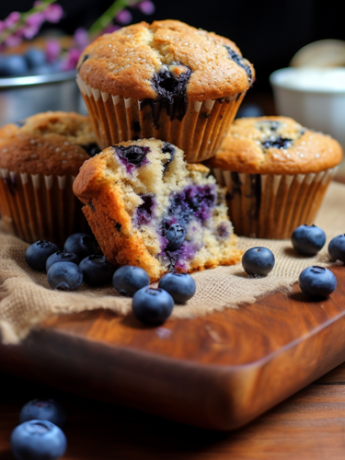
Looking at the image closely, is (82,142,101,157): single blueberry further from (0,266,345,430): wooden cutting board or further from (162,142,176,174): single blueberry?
(0,266,345,430): wooden cutting board

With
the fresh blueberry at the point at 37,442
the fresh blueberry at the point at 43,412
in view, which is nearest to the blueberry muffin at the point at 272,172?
the fresh blueberry at the point at 43,412

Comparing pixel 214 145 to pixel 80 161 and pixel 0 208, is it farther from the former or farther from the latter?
pixel 0 208

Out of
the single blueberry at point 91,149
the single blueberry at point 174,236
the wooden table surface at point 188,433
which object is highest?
the single blueberry at point 91,149

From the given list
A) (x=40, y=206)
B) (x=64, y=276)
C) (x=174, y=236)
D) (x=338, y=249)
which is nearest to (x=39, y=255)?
(x=64, y=276)

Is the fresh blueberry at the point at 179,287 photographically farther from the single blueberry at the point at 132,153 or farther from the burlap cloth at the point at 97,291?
the single blueberry at the point at 132,153

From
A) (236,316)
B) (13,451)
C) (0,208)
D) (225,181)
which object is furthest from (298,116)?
(13,451)

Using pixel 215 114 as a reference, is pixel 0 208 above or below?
below

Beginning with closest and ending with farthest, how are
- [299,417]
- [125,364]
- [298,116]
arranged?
[125,364] → [299,417] → [298,116]
